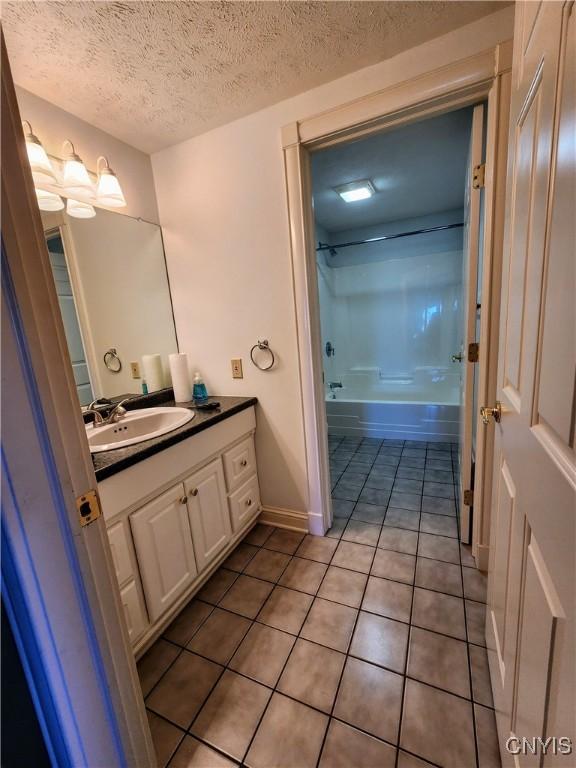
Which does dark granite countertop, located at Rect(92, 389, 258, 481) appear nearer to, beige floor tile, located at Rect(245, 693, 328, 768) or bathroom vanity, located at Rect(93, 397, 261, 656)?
bathroom vanity, located at Rect(93, 397, 261, 656)

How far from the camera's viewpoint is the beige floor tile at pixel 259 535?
188 cm

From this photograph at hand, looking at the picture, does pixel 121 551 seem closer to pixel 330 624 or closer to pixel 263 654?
pixel 263 654

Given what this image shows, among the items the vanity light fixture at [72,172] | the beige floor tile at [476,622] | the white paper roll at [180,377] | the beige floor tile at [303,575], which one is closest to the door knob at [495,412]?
the beige floor tile at [476,622]

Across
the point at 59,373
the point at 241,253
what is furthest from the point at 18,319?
the point at 241,253

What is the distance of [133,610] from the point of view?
117 cm

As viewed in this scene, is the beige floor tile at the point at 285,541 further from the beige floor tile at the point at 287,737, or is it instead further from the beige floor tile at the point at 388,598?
the beige floor tile at the point at 287,737

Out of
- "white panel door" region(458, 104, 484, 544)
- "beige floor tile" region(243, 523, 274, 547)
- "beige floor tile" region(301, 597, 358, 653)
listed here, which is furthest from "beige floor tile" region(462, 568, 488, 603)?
"beige floor tile" region(243, 523, 274, 547)

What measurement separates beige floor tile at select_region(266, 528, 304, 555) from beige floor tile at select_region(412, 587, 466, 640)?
67cm

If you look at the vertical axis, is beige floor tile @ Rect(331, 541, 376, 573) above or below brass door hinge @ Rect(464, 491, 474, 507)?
below

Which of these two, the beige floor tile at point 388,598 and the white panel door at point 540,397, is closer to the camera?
the white panel door at point 540,397

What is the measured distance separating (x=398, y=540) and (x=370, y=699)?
83 centimetres

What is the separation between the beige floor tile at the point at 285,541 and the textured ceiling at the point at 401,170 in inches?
84.4

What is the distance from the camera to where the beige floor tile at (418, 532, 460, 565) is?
162 cm

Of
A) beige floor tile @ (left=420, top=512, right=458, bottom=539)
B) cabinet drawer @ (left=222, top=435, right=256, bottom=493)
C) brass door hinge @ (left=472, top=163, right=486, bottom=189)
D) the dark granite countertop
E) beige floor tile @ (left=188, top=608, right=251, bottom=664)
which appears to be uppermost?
brass door hinge @ (left=472, top=163, right=486, bottom=189)
